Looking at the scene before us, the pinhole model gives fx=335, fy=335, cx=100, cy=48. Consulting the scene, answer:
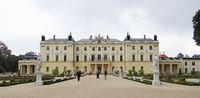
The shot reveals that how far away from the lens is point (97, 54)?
74.7 m

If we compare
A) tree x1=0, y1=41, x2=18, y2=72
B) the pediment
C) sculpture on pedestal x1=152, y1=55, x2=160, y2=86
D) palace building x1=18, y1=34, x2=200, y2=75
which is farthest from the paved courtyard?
the pediment

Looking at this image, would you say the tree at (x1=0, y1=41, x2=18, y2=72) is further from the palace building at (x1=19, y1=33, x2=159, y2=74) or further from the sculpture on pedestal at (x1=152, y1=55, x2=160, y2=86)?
the sculpture on pedestal at (x1=152, y1=55, x2=160, y2=86)

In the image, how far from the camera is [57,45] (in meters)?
74.7

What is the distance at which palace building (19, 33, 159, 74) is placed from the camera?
240 feet

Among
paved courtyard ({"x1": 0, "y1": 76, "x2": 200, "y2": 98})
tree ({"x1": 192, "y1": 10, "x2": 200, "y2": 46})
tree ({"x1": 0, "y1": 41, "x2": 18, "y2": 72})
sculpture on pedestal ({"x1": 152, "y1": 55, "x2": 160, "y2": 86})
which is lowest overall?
paved courtyard ({"x1": 0, "y1": 76, "x2": 200, "y2": 98})

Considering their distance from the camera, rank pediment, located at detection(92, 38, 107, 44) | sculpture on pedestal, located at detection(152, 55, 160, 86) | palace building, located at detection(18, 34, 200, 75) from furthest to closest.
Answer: pediment, located at detection(92, 38, 107, 44) → palace building, located at detection(18, 34, 200, 75) → sculpture on pedestal, located at detection(152, 55, 160, 86)

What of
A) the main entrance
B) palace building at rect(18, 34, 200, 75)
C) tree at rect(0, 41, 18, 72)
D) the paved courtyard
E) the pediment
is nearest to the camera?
the paved courtyard

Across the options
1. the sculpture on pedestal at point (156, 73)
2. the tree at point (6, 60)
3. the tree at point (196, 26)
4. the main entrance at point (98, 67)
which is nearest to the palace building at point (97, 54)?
the main entrance at point (98, 67)

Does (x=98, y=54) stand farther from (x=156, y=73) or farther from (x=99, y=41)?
(x=156, y=73)

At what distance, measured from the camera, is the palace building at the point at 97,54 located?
73.2 m

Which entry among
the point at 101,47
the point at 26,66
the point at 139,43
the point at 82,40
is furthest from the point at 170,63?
the point at 26,66

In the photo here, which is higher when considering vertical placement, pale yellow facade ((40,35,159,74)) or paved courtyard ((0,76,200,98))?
pale yellow facade ((40,35,159,74))

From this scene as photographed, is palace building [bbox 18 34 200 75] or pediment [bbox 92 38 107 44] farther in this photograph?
pediment [bbox 92 38 107 44]

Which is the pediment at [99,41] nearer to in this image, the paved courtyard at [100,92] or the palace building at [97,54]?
the palace building at [97,54]
